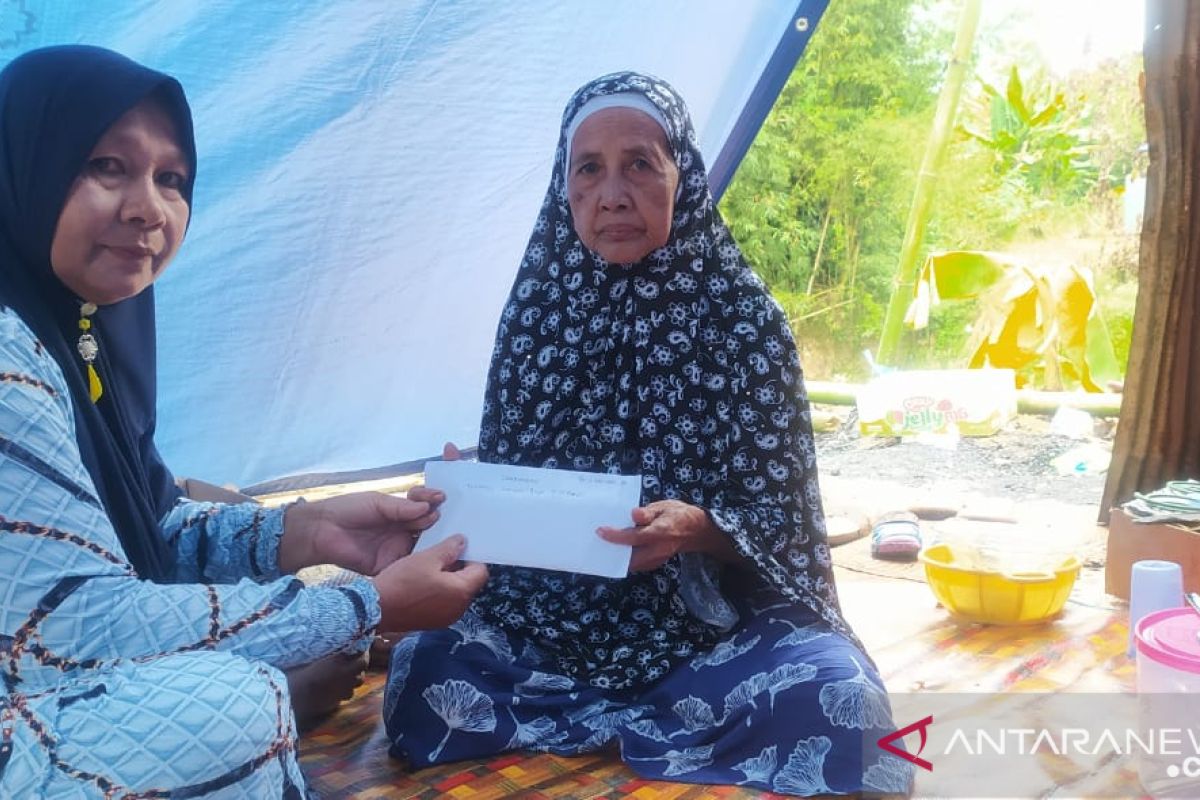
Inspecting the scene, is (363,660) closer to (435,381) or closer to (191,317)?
(191,317)

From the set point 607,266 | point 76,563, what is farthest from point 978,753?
point 76,563

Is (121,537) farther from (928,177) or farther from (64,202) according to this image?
(928,177)

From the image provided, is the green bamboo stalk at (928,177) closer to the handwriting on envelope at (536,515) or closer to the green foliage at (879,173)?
the green foliage at (879,173)

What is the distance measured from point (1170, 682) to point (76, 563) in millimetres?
1631

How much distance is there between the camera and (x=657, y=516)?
175 cm

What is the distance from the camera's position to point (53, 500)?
1.18 m

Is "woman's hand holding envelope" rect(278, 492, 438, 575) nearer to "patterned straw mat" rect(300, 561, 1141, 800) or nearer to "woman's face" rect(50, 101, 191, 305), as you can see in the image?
"patterned straw mat" rect(300, 561, 1141, 800)

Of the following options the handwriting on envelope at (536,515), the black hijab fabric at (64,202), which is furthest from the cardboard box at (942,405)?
the black hijab fabric at (64,202)

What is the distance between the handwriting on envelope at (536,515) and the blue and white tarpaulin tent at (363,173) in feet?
4.27

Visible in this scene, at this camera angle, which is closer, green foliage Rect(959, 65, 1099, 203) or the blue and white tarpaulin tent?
the blue and white tarpaulin tent

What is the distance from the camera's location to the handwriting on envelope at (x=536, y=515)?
1698 millimetres

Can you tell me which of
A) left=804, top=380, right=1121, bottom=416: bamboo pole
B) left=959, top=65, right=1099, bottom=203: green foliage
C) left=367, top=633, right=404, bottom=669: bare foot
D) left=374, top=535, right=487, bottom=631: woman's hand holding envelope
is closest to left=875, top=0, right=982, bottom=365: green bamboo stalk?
left=804, top=380, right=1121, bottom=416: bamboo pole

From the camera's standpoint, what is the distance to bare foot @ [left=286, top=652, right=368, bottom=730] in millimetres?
2006

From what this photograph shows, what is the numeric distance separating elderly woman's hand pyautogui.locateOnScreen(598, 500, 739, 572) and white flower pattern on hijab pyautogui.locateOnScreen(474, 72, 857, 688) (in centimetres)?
4
